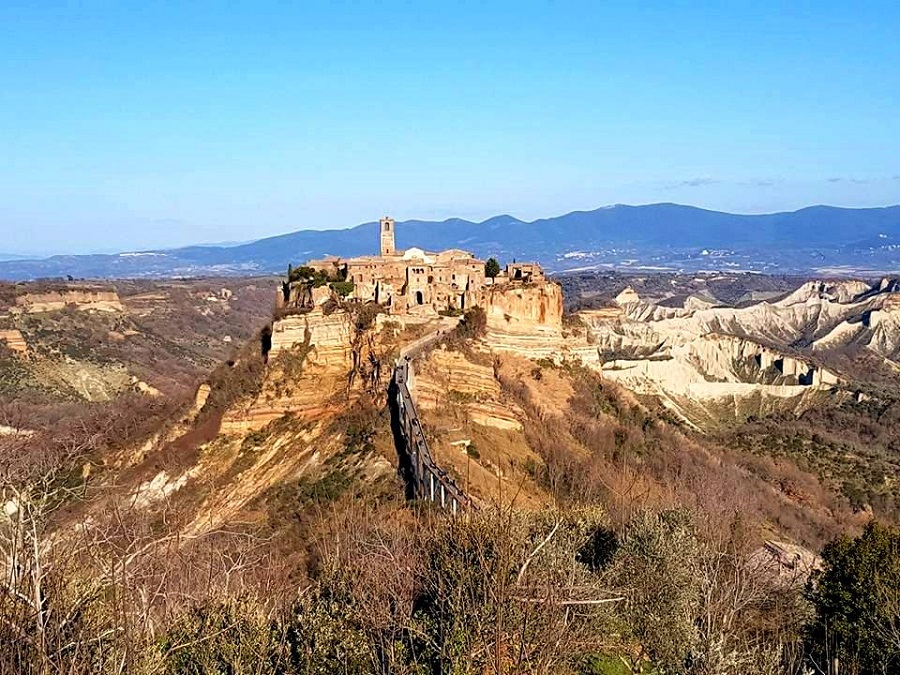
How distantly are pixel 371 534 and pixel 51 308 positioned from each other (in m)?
95.3

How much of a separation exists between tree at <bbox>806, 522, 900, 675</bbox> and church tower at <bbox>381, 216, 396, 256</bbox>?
41.8 meters

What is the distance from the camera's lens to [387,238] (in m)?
57.9

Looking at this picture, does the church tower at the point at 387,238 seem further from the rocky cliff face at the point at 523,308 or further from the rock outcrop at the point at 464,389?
the rock outcrop at the point at 464,389

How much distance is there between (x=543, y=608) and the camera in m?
12.0

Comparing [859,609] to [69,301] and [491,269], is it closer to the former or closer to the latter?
[491,269]

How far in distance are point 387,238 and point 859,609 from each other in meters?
44.4

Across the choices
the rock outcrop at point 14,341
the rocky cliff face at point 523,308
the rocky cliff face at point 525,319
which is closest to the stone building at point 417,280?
the rocky cliff face at point 523,308

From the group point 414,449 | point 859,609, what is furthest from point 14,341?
point 859,609

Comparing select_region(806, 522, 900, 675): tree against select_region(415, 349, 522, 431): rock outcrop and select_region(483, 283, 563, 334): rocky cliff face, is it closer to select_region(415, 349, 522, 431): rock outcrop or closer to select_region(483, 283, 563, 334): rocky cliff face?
select_region(415, 349, 522, 431): rock outcrop

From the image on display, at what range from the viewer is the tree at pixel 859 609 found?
1617cm

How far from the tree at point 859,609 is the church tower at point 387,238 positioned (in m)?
41.8

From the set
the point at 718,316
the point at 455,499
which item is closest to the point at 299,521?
the point at 455,499

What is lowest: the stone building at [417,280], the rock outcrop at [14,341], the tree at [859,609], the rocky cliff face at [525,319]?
the rock outcrop at [14,341]

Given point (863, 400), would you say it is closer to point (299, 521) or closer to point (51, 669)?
point (299, 521)
